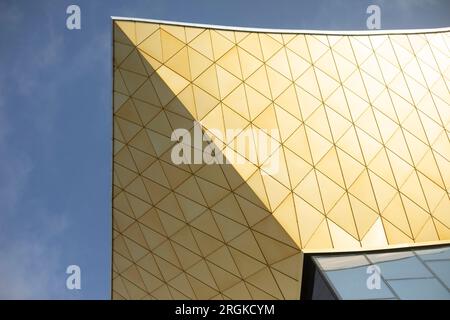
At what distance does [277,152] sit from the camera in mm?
21859

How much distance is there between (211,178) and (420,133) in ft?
41.3

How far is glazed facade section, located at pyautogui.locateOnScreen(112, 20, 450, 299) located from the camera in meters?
21.2

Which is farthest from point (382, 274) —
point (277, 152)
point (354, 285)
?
point (277, 152)

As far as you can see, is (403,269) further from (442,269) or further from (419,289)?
(419,289)

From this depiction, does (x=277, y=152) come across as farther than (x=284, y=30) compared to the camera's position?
No

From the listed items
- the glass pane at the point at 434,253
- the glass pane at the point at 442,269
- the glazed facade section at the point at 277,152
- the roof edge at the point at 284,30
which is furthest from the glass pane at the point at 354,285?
the roof edge at the point at 284,30

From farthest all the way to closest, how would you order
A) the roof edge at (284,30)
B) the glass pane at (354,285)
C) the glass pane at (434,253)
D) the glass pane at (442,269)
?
1. the roof edge at (284,30)
2. the glass pane at (434,253)
3. the glass pane at (442,269)
4. the glass pane at (354,285)

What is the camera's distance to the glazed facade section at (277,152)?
21.2 meters

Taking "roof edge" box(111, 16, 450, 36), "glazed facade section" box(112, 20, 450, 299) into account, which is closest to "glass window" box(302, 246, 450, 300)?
"glazed facade section" box(112, 20, 450, 299)

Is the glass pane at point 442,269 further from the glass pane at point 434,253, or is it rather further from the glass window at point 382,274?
the glass pane at point 434,253

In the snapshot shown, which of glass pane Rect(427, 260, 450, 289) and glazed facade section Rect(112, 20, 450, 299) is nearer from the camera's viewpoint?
glass pane Rect(427, 260, 450, 289)

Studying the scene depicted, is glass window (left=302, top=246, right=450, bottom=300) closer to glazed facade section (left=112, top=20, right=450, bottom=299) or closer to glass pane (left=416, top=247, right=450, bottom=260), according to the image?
glass pane (left=416, top=247, right=450, bottom=260)
